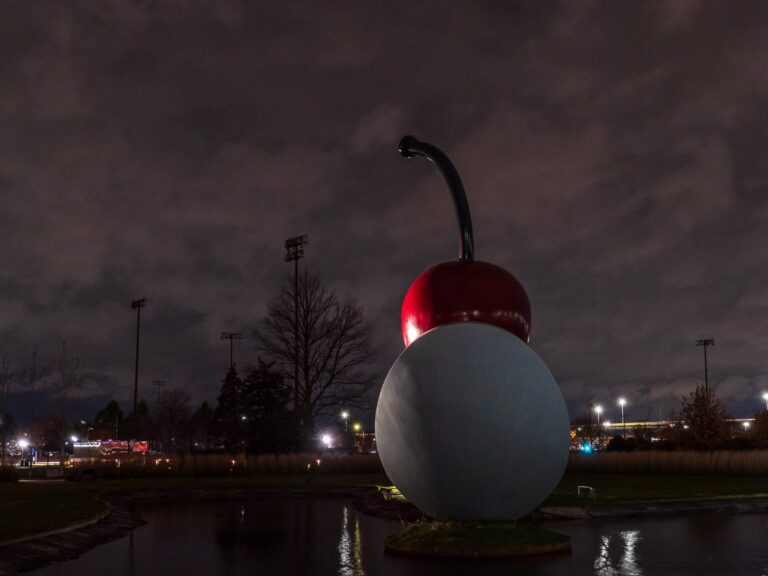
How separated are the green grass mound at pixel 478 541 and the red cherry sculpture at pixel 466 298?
4.91 m

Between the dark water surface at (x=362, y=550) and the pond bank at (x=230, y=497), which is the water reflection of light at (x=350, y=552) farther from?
the pond bank at (x=230, y=497)

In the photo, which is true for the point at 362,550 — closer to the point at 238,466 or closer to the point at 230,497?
the point at 230,497

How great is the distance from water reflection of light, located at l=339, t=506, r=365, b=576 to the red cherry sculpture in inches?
187

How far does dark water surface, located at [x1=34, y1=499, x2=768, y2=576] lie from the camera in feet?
42.7

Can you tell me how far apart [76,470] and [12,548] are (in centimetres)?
2586

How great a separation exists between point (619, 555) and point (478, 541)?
262 centimetres

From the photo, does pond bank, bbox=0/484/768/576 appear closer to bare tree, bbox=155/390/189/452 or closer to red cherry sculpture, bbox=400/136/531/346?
red cherry sculpture, bbox=400/136/531/346

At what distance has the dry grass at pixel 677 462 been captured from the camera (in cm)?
3597

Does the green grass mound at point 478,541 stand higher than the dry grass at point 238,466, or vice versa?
the green grass mound at point 478,541

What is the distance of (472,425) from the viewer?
545 inches

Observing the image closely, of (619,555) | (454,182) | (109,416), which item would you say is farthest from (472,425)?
(109,416)

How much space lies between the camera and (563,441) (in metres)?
14.6

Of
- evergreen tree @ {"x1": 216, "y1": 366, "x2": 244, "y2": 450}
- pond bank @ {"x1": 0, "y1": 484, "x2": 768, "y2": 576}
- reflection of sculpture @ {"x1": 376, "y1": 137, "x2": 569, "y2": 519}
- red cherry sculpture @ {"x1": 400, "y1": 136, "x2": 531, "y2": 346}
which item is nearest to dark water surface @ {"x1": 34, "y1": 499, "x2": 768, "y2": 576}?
pond bank @ {"x1": 0, "y1": 484, "x2": 768, "y2": 576}

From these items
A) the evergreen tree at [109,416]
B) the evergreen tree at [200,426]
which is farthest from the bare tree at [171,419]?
the evergreen tree at [109,416]
